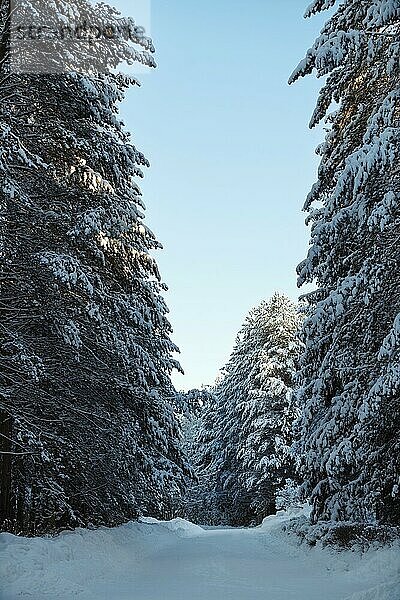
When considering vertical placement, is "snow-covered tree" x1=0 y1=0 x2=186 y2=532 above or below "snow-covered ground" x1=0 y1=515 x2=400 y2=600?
above

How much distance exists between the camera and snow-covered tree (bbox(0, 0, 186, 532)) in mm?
10195

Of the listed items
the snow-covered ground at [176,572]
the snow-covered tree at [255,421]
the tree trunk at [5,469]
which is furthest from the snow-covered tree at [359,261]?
the snow-covered tree at [255,421]

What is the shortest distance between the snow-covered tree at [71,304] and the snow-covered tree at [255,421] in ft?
56.9

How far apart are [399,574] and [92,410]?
6.73m

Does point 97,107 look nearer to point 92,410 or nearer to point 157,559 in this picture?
point 92,410

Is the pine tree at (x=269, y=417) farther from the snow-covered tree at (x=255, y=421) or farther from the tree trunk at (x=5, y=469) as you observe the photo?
the tree trunk at (x=5, y=469)

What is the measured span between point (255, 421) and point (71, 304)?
68.6 feet

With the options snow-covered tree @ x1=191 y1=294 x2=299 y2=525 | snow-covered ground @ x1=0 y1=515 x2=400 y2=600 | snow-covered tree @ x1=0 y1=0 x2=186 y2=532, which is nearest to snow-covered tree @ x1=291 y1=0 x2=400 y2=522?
snow-covered ground @ x1=0 y1=515 x2=400 y2=600

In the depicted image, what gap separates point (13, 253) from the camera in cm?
1035

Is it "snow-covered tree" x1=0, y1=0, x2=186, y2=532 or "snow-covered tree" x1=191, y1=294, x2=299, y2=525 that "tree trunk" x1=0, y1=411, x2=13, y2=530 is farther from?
"snow-covered tree" x1=191, y1=294, x2=299, y2=525

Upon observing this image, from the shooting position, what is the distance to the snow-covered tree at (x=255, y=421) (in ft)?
99.5

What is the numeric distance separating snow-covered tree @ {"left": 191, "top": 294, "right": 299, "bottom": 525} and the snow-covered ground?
16.8m

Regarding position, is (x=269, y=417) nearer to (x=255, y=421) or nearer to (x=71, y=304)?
(x=255, y=421)

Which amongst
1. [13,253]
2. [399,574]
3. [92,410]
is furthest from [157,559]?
[13,253]
